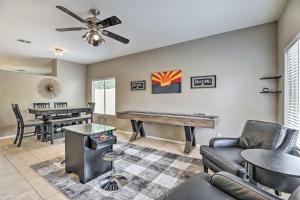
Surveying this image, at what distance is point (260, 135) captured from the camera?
224 cm

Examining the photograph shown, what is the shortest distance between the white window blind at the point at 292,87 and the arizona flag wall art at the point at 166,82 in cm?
216

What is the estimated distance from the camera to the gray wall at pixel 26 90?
15.3ft

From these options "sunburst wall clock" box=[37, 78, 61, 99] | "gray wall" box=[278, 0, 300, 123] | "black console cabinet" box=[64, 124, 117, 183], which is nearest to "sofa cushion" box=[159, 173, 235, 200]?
"black console cabinet" box=[64, 124, 117, 183]

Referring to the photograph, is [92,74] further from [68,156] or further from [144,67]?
[68,156]

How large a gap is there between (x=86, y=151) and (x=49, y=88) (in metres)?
4.49

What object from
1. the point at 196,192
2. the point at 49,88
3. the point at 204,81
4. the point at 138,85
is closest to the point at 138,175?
the point at 196,192

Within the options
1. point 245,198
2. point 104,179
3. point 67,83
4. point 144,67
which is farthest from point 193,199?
point 67,83

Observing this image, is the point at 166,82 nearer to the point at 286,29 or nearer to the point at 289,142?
the point at 286,29

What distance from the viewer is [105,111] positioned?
239 inches

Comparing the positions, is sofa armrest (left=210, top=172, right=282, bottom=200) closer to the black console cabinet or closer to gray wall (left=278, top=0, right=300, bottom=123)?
the black console cabinet

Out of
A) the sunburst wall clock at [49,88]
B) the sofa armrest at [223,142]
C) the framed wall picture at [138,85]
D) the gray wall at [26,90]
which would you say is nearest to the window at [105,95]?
the gray wall at [26,90]

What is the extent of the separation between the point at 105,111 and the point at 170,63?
3.35m

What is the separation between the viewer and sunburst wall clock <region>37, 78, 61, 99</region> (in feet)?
17.7

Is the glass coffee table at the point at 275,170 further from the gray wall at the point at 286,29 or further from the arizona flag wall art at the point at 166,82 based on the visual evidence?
the arizona flag wall art at the point at 166,82
